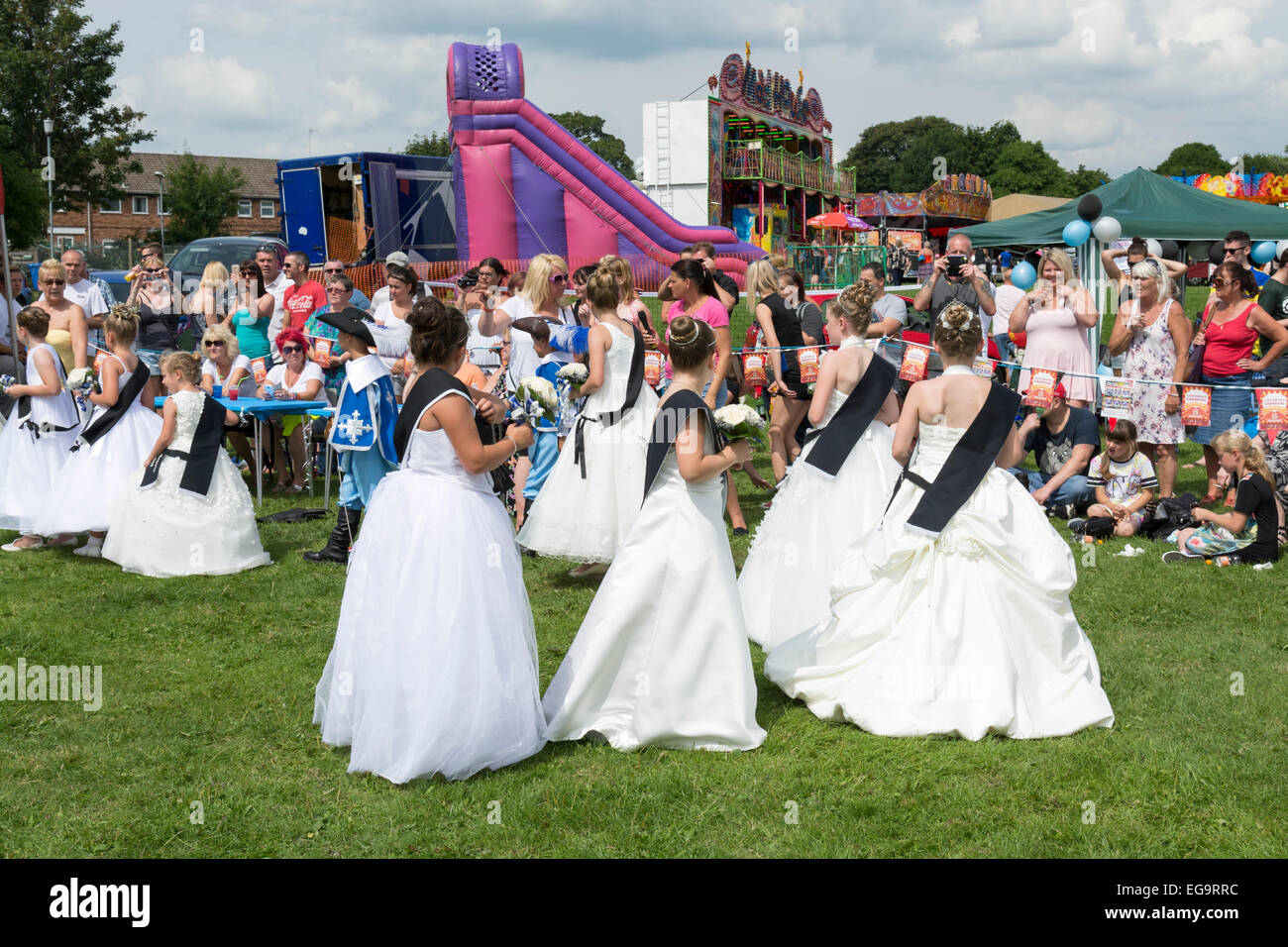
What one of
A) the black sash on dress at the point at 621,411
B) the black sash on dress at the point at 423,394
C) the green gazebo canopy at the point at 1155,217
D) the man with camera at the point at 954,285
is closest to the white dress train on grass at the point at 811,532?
the black sash on dress at the point at 621,411

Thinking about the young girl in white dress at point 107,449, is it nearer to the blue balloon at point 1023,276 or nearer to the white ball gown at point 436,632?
the white ball gown at point 436,632

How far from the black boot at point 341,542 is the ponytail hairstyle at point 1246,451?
256 inches

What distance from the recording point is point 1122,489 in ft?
30.6

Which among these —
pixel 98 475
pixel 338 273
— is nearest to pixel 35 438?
pixel 98 475

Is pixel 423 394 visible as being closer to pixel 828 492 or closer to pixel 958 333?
pixel 958 333

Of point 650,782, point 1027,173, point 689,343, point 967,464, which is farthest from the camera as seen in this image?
point 1027,173

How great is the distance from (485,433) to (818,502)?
2426 millimetres

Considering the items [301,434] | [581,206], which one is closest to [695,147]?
[581,206]

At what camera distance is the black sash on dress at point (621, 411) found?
7.50 meters

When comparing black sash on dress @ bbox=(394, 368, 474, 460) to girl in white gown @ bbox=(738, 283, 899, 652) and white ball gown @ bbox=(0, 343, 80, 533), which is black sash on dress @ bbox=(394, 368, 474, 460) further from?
white ball gown @ bbox=(0, 343, 80, 533)

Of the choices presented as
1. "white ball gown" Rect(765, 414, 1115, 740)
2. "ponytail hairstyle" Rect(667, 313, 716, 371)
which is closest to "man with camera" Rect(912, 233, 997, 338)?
"white ball gown" Rect(765, 414, 1115, 740)

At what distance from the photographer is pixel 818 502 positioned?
661 cm

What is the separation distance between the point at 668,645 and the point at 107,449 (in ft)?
19.2

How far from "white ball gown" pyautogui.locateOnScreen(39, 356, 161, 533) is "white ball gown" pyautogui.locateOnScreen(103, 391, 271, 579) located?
36 cm
